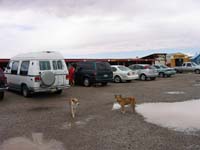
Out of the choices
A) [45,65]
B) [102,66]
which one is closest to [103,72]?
[102,66]

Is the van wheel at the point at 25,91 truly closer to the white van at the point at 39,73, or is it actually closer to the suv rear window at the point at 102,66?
the white van at the point at 39,73

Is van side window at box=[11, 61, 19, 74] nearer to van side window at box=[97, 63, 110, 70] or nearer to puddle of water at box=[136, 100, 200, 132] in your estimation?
van side window at box=[97, 63, 110, 70]

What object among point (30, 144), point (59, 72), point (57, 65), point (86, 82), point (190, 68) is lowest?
point (30, 144)

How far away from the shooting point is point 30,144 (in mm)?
6625

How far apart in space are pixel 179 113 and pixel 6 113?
19.2ft

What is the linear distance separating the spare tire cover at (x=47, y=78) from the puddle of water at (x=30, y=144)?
660 cm

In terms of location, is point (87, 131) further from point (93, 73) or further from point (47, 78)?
point (93, 73)

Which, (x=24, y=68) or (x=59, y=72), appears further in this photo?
(x=24, y=68)

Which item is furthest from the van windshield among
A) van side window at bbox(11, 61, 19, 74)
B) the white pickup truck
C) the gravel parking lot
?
the white pickup truck

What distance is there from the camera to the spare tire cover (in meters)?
13.6

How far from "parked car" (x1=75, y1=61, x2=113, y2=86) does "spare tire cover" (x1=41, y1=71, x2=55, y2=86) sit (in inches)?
247

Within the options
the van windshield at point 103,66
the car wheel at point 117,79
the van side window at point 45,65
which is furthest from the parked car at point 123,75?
the van side window at point 45,65

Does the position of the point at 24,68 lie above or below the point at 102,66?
above

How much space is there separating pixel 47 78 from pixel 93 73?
21.4ft
